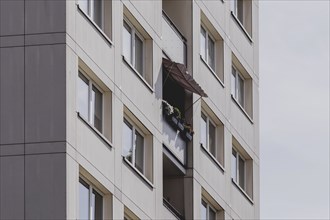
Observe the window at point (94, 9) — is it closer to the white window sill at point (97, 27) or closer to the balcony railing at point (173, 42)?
the white window sill at point (97, 27)

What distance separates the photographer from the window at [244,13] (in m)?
69.8

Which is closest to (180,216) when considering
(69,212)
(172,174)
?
(172,174)

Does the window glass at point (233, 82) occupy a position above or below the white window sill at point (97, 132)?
above

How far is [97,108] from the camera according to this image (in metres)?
52.8

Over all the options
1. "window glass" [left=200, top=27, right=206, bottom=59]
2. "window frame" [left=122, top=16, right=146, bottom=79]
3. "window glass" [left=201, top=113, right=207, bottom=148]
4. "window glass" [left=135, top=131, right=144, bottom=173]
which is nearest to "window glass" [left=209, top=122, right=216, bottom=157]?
"window glass" [left=201, top=113, right=207, bottom=148]

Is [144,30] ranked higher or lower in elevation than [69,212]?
higher

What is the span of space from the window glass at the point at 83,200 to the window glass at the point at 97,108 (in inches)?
79.3

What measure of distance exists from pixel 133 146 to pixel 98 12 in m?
4.05

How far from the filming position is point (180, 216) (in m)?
60.1

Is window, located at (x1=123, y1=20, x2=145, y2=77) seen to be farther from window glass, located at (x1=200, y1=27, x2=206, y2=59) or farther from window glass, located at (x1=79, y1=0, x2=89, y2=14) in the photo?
window glass, located at (x1=200, y1=27, x2=206, y2=59)
